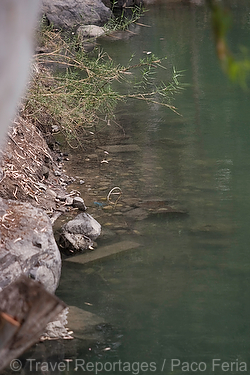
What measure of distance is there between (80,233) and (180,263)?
91 cm

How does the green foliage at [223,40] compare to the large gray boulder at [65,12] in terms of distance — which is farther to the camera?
the large gray boulder at [65,12]

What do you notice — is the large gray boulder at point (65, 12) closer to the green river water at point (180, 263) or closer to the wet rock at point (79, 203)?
the green river water at point (180, 263)

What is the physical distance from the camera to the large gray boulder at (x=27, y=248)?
11.4ft

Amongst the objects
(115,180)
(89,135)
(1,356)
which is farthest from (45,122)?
(1,356)

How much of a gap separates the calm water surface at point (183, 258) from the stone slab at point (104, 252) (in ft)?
0.23

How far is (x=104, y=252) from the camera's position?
13.9 feet

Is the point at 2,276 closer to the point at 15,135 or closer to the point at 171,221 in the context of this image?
the point at 171,221

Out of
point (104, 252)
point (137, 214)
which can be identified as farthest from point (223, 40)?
point (137, 214)

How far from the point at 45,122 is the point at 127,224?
7.72 ft

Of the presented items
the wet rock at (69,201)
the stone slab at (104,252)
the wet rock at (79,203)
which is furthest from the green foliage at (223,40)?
the wet rock at (69,201)

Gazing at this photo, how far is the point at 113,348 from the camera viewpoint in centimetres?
318

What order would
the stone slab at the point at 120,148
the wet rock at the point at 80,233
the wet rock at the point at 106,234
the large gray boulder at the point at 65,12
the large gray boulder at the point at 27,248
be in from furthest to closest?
the large gray boulder at the point at 65,12, the stone slab at the point at 120,148, the wet rock at the point at 106,234, the wet rock at the point at 80,233, the large gray boulder at the point at 27,248

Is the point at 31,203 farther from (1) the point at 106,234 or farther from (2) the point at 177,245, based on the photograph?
(2) the point at 177,245

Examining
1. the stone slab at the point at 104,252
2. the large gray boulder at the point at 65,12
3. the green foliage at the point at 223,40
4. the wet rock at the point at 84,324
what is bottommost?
the stone slab at the point at 104,252
